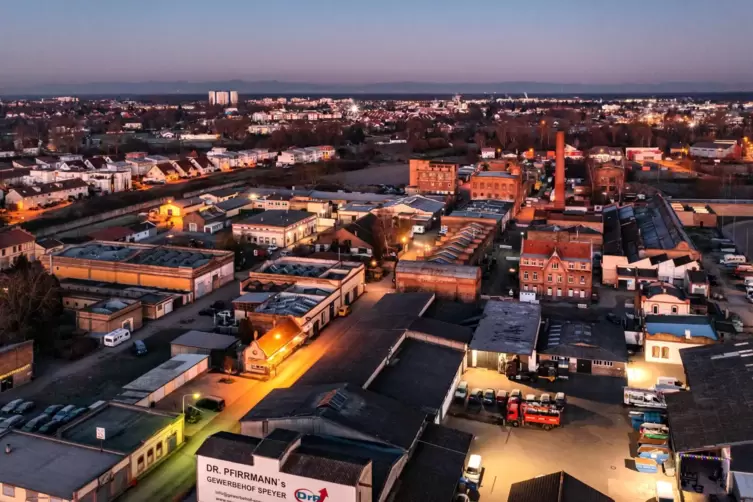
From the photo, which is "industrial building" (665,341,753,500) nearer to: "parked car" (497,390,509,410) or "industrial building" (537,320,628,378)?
"industrial building" (537,320,628,378)

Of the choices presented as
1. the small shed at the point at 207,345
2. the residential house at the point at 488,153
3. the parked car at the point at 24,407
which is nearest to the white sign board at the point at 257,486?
the parked car at the point at 24,407

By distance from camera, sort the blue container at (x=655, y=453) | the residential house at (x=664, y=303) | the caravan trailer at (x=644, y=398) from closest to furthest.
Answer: the blue container at (x=655, y=453), the caravan trailer at (x=644, y=398), the residential house at (x=664, y=303)

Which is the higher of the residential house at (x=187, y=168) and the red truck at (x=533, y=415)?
the residential house at (x=187, y=168)

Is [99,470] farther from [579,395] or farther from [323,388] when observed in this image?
[579,395]

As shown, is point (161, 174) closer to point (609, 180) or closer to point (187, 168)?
point (187, 168)

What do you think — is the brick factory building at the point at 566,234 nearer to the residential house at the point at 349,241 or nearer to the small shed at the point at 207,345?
the residential house at the point at 349,241

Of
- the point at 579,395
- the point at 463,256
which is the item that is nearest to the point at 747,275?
the point at 463,256

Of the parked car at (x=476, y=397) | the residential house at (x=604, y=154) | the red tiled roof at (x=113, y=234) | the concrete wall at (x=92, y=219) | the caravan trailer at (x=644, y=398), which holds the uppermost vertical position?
the residential house at (x=604, y=154)

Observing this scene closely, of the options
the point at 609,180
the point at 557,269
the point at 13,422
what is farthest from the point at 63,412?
the point at 609,180

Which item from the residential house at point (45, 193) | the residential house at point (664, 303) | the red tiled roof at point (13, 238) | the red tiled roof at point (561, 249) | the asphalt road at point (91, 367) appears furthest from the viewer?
the residential house at point (45, 193)
